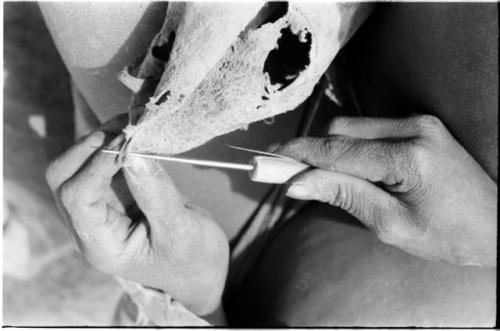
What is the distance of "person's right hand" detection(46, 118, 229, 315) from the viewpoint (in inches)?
25.0

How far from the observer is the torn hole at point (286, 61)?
2.09 ft

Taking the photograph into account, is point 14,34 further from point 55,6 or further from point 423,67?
point 423,67

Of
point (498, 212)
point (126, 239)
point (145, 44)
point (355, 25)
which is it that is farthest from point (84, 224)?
point (498, 212)

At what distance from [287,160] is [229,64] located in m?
0.14

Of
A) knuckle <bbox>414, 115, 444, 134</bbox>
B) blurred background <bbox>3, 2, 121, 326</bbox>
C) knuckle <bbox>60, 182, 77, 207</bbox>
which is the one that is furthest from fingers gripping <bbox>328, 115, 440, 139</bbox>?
blurred background <bbox>3, 2, 121, 326</bbox>

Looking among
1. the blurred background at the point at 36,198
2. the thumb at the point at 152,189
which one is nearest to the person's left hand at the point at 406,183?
the thumb at the point at 152,189

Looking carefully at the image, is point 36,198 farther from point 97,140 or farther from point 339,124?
point 339,124

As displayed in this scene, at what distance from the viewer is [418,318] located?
764 mm

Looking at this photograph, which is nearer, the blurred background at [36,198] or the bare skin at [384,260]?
the bare skin at [384,260]

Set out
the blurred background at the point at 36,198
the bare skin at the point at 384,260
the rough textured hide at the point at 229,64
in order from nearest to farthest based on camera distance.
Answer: the rough textured hide at the point at 229,64 < the bare skin at the point at 384,260 < the blurred background at the point at 36,198

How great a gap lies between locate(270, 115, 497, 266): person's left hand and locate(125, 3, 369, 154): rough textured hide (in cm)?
8

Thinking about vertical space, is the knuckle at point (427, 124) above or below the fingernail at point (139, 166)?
below

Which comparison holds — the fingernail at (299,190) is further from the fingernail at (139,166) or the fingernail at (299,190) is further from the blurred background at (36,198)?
the blurred background at (36,198)

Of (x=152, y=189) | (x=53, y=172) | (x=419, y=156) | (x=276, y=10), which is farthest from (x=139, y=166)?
(x=419, y=156)
